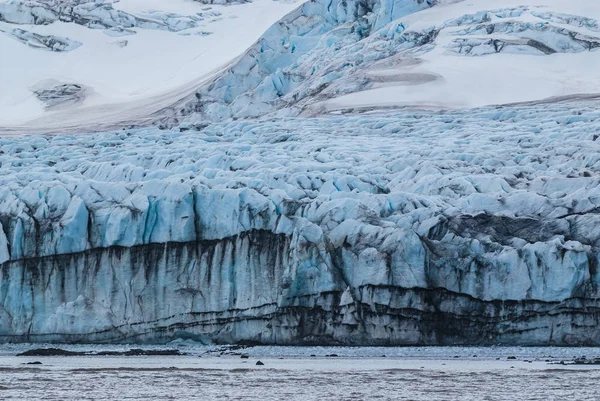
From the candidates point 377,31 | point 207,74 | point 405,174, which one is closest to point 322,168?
point 405,174

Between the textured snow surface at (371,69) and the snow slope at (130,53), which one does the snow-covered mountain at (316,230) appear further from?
the snow slope at (130,53)

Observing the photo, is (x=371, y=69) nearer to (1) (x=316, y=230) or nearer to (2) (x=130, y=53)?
(1) (x=316, y=230)

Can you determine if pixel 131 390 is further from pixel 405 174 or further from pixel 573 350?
pixel 405 174

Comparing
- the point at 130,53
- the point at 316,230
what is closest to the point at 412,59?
the point at 316,230

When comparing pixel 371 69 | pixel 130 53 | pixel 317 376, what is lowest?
pixel 317 376

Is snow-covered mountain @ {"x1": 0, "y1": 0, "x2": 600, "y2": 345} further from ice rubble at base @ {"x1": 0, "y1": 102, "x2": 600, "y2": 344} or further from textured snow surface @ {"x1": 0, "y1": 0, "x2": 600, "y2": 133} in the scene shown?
textured snow surface @ {"x1": 0, "y1": 0, "x2": 600, "y2": 133}

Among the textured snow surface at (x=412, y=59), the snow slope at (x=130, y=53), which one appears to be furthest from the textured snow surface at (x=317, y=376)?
the snow slope at (x=130, y=53)

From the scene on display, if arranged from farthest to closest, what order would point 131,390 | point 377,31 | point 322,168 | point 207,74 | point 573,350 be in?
point 207,74, point 377,31, point 322,168, point 573,350, point 131,390
